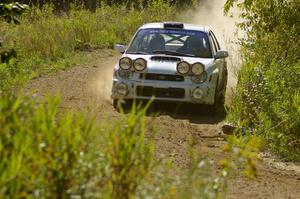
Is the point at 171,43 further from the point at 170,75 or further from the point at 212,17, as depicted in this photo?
the point at 212,17

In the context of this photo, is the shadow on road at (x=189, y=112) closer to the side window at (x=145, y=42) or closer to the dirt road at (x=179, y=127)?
the dirt road at (x=179, y=127)

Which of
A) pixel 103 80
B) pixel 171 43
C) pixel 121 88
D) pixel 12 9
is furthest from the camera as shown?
pixel 103 80

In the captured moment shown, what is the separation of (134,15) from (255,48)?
13.4m

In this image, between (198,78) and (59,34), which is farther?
(59,34)

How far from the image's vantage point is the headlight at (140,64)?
10.7 m

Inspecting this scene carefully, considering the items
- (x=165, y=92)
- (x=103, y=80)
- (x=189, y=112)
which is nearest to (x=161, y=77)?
(x=165, y=92)

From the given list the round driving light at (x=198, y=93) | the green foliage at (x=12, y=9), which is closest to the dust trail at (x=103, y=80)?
the round driving light at (x=198, y=93)

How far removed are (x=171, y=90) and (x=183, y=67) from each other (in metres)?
0.43

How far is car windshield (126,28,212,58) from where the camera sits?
11477mm

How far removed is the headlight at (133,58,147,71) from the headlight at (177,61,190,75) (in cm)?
57

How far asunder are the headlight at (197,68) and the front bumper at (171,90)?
19cm

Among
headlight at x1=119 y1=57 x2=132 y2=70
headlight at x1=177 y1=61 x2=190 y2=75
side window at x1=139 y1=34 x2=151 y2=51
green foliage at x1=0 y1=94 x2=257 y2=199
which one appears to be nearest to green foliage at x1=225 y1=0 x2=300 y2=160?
headlight at x1=177 y1=61 x2=190 y2=75

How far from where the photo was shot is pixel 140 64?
10.7m

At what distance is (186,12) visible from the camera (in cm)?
2930
